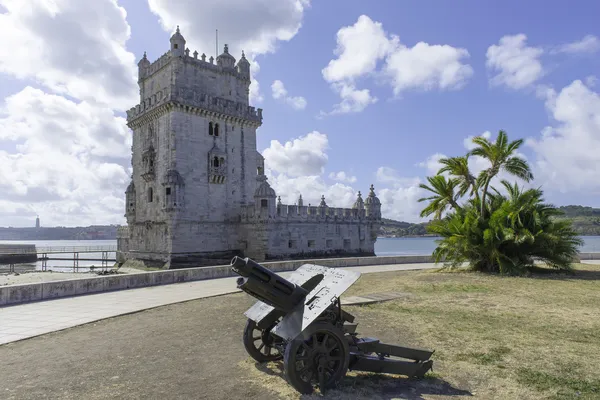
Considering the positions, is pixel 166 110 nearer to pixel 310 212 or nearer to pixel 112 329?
pixel 310 212

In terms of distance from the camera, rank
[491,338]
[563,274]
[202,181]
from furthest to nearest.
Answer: [202,181] < [563,274] < [491,338]

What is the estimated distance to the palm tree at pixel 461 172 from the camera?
21.3 metres

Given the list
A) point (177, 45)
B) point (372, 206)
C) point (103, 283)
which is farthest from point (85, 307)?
point (372, 206)

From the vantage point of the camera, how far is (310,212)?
108 feet

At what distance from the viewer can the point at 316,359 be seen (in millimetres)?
5543

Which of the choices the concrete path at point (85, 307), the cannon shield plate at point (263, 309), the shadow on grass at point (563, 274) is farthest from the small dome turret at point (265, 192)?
the cannon shield plate at point (263, 309)

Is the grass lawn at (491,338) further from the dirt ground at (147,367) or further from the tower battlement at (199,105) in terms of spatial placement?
the tower battlement at (199,105)

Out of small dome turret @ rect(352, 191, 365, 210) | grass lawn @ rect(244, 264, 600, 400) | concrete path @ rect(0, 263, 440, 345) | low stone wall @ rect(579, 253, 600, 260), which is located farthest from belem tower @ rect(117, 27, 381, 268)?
low stone wall @ rect(579, 253, 600, 260)

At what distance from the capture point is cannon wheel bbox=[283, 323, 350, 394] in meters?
5.31

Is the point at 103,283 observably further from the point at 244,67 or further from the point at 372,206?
the point at 372,206

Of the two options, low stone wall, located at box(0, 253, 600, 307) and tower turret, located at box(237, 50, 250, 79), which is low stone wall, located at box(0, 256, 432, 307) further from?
tower turret, located at box(237, 50, 250, 79)

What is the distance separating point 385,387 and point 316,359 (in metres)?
1.05

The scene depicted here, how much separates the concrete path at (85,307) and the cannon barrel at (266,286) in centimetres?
569

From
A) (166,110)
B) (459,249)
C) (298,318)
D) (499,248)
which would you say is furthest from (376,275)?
(166,110)
